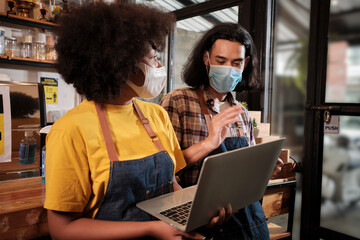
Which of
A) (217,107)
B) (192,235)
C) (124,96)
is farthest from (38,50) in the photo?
(192,235)

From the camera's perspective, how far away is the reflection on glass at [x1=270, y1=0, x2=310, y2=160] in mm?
2459

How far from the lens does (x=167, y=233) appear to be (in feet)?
2.87

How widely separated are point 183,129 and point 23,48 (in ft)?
9.08

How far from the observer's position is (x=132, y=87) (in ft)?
3.49

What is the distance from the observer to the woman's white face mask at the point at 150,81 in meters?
1.07

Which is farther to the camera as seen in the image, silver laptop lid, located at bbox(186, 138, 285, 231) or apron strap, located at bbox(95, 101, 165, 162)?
apron strap, located at bbox(95, 101, 165, 162)

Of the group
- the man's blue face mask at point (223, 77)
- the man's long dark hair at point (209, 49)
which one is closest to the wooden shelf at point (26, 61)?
the man's long dark hair at point (209, 49)

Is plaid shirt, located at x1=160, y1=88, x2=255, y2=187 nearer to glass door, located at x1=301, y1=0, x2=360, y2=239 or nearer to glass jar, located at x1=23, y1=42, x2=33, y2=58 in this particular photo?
glass door, located at x1=301, y1=0, x2=360, y2=239

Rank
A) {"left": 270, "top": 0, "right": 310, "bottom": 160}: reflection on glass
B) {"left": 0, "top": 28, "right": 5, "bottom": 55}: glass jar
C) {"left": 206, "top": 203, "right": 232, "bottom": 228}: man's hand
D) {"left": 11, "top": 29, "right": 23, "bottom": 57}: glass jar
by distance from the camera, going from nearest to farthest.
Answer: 1. {"left": 206, "top": 203, "right": 232, "bottom": 228}: man's hand
2. {"left": 270, "top": 0, "right": 310, "bottom": 160}: reflection on glass
3. {"left": 0, "top": 28, "right": 5, "bottom": 55}: glass jar
4. {"left": 11, "top": 29, "right": 23, "bottom": 57}: glass jar

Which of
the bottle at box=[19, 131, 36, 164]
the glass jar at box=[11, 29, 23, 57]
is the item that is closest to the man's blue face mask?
the bottle at box=[19, 131, 36, 164]

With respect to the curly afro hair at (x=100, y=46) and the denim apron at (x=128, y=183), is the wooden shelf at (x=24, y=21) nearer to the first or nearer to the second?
the curly afro hair at (x=100, y=46)

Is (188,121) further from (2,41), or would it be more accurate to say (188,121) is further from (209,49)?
(2,41)

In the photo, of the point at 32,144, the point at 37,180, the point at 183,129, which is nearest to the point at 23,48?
→ the point at 32,144

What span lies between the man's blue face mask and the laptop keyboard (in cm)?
79
